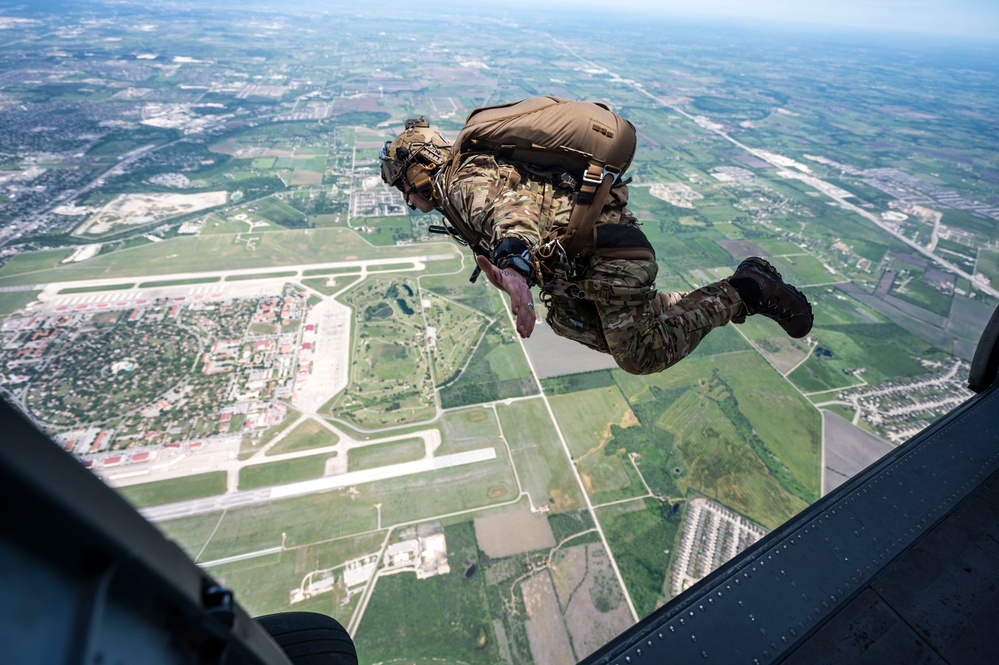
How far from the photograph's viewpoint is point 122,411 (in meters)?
26.6

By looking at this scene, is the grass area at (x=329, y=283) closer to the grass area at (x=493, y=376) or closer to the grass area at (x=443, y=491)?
the grass area at (x=493, y=376)

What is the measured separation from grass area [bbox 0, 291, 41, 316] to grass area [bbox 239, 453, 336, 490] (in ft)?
92.4

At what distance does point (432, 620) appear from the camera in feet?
60.1

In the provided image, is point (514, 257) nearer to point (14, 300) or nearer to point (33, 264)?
point (14, 300)

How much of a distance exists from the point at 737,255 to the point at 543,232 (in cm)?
4650

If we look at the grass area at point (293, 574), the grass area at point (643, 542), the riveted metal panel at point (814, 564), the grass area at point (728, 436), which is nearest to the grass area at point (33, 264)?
the grass area at point (293, 574)

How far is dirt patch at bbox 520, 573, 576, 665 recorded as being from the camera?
57.2 feet

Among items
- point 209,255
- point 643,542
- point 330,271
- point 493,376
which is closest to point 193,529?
point 493,376

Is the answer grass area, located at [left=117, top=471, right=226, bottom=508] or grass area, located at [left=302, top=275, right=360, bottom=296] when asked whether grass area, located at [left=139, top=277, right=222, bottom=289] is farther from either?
grass area, located at [left=117, top=471, right=226, bottom=508]

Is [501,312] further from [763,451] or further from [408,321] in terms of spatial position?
[763,451]

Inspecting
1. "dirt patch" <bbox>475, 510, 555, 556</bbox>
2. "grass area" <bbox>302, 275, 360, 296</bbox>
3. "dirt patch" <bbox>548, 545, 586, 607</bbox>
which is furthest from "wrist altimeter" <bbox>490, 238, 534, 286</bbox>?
"grass area" <bbox>302, 275, 360, 296</bbox>

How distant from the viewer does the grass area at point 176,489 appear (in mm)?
22156

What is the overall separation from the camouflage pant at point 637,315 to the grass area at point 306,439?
2200cm

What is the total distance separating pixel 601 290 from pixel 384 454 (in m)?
21.4
